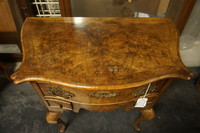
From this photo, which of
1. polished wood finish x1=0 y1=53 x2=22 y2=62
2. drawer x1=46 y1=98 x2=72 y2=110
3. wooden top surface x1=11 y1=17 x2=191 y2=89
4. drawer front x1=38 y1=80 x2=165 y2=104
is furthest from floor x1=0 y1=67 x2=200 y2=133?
wooden top surface x1=11 y1=17 x2=191 y2=89

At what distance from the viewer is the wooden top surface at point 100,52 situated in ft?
2.12

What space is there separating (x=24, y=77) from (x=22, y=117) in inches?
32.1

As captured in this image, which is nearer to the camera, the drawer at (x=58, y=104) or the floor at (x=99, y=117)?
the drawer at (x=58, y=104)

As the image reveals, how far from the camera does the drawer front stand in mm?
699

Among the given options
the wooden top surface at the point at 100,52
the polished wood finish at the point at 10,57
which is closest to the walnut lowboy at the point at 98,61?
the wooden top surface at the point at 100,52

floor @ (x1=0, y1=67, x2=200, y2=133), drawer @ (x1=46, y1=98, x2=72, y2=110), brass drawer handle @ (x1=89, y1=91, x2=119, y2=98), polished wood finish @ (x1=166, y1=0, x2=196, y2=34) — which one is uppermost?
polished wood finish @ (x1=166, y1=0, x2=196, y2=34)

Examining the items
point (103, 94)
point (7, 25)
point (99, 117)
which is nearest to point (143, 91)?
point (103, 94)

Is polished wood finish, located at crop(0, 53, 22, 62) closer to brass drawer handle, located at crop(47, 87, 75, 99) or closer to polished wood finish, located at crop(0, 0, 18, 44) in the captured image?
polished wood finish, located at crop(0, 0, 18, 44)

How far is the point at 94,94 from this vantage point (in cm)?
71

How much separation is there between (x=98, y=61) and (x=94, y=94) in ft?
0.49

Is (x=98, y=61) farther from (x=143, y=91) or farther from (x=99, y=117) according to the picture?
(x=99, y=117)

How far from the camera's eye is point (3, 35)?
1.53m

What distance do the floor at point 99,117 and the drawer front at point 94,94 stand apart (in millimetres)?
559

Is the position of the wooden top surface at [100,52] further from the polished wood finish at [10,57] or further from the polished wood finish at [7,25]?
the polished wood finish at [10,57]
